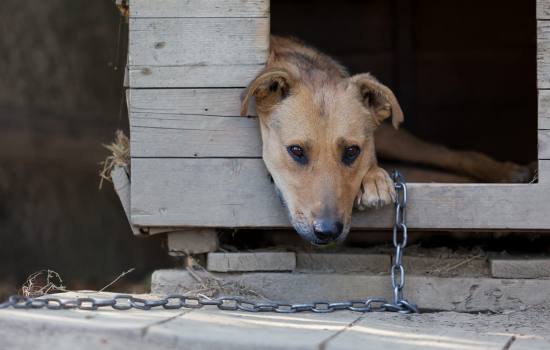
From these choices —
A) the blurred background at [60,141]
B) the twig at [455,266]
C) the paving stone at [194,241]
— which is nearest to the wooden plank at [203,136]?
the paving stone at [194,241]

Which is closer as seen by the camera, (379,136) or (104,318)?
(104,318)

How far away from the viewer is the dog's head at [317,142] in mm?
3867

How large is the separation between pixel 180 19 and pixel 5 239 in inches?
155

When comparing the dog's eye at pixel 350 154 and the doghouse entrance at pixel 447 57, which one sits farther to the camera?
the doghouse entrance at pixel 447 57

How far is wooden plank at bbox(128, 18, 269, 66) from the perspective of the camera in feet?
14.1

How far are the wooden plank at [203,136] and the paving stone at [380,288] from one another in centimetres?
66

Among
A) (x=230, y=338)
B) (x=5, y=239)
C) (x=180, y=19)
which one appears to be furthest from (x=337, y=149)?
(x=5, y=239)

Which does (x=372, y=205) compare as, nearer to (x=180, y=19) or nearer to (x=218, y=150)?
(x=218, y=150)

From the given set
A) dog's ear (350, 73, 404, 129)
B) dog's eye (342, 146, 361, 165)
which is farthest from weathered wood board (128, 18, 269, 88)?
dog's eye (342, 146, 361, 165)

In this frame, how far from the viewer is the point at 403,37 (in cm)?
745

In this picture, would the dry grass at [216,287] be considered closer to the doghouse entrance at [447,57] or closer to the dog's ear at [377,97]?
the dog's ear at [377,97]

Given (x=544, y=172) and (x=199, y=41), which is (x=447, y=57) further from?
(x=199, y=41)

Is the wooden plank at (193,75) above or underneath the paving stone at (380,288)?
above

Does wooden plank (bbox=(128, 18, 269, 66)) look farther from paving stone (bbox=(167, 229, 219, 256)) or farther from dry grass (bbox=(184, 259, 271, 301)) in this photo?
dry grass (bbox=(184, 259, 271, 301))
